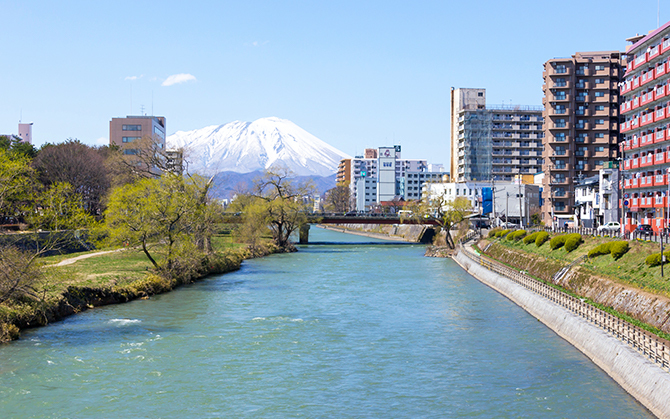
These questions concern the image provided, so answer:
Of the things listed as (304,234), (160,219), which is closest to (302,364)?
(160,219)

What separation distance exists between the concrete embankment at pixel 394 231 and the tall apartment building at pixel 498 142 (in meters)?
27.7

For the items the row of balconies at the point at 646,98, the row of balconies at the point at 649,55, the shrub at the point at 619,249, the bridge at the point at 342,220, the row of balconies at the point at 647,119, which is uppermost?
the row of balconies at the point at 649,55

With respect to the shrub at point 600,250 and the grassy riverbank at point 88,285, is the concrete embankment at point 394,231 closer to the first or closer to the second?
the grassy riverbank at point 88,285

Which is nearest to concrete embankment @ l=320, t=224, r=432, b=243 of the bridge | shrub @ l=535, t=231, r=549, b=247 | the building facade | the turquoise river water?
the bridge

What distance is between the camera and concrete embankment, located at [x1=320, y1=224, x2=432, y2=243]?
13710 centimetres

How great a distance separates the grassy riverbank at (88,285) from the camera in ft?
108

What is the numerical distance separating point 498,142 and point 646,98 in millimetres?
112577

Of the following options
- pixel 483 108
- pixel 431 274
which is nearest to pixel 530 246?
pixel 431 274

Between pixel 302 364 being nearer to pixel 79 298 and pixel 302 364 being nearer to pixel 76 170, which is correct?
pixel 79 298

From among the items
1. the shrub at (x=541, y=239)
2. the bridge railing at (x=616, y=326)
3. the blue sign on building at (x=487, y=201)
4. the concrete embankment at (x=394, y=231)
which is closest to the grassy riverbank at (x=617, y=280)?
the bridge railing at (x=616, y=326)

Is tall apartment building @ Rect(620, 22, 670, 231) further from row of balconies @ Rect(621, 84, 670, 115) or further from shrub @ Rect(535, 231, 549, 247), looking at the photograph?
shrub @ Rect(535, 231, 549, 247)

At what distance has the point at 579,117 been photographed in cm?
11262

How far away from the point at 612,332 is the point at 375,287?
28.7 m

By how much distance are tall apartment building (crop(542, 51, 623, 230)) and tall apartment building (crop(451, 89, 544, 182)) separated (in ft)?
201
